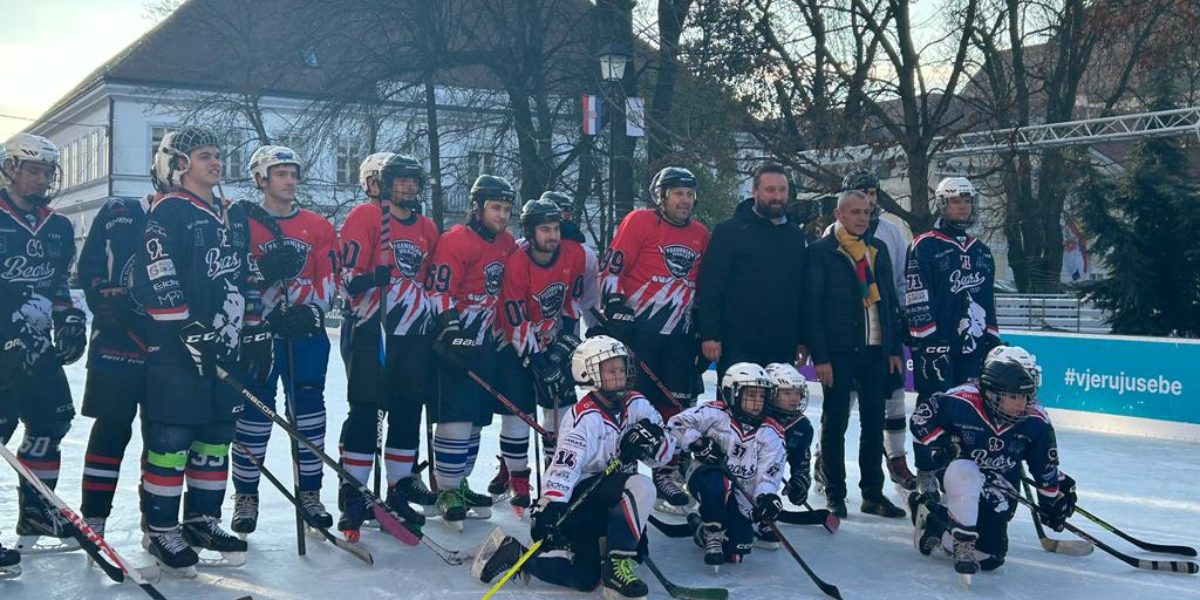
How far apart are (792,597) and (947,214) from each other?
83.8 inches

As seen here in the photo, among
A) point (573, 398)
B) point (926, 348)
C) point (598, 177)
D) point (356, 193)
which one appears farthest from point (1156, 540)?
point (356, 193)

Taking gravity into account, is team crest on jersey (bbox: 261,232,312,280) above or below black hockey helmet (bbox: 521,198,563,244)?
below

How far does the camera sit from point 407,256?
517 centimetres

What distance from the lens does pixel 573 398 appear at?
554 centimetres

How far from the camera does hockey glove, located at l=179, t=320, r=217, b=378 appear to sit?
4.08 meters

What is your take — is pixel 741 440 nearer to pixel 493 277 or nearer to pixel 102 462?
pixel 493 277

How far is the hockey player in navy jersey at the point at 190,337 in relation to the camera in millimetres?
4121

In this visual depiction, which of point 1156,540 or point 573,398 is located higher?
point 573,398

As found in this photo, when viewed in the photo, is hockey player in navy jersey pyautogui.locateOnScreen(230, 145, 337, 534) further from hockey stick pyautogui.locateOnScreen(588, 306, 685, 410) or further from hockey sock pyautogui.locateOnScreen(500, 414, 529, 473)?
hockey stick pyautogui.locateOnScreen(588, 306, 685, 410)

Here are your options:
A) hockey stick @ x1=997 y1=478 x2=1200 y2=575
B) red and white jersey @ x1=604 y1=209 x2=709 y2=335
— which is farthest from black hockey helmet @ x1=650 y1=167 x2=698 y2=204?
hockey stick @ x1=997 y1=478 x2=1200 y2=575

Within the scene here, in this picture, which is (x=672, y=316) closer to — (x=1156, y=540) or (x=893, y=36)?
(x=1156, y=540)

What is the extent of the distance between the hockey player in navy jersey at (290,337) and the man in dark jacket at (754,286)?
1.72 meters

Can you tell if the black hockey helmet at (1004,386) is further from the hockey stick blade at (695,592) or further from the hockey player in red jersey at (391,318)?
the hockey player in red jersey at (391,318)

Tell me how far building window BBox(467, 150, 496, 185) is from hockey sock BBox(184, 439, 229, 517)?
39.7 feet
